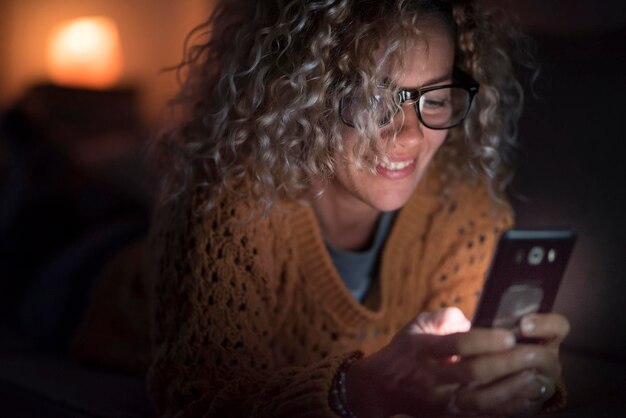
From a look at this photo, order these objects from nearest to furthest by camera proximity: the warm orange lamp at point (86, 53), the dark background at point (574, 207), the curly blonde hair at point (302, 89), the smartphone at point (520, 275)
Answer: the smartphone at point (520, 275) < the curly blonde hair at point (302, 89) < the dark background at point (574, 207) < the warm orange lamp at point (86, 53)

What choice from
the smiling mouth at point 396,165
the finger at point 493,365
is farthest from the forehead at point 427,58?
the finger at point 493,365

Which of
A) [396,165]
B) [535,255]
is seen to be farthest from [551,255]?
[396,165]

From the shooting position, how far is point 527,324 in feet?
2.81

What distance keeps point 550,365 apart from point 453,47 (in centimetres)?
43

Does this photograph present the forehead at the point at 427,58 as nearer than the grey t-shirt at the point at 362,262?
Yes

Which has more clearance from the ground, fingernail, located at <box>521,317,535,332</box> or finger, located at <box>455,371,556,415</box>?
fingernail, located at <box>521,317,535,332</box>

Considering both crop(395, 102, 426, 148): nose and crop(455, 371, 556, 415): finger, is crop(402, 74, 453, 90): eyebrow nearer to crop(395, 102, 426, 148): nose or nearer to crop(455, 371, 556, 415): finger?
crop(395, 102, 426, 148): nose

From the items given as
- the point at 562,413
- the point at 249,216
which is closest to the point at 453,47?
the point at 249,216

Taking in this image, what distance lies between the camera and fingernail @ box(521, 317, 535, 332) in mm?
852

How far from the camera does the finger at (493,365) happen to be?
79 cm

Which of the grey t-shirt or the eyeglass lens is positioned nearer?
the eyeglass lens

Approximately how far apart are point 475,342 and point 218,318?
0.35 metres

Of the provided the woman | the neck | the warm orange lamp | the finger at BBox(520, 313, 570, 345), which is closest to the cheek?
the woman

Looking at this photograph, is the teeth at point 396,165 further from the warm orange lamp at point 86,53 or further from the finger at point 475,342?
the warm orange lamp at point 86,53
